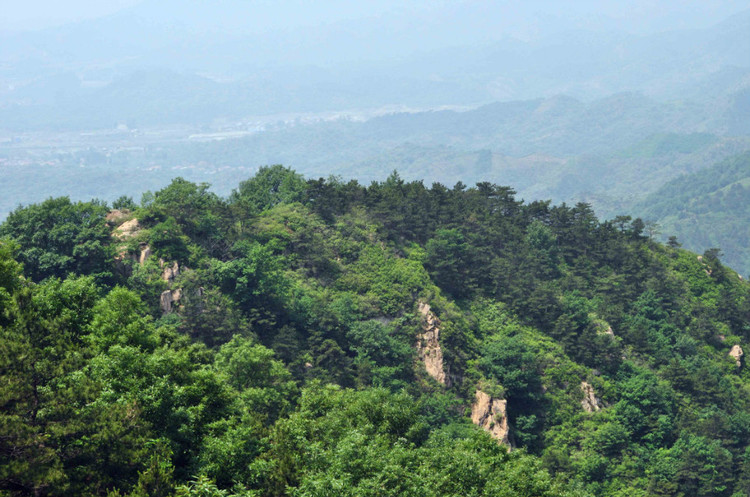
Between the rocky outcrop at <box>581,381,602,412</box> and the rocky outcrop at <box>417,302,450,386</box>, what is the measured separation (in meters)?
9.09

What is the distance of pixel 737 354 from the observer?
53906 millimetres

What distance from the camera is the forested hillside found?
2083 cm

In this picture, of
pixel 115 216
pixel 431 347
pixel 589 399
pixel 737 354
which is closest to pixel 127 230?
pixel 115 216

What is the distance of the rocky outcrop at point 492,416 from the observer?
41.3m

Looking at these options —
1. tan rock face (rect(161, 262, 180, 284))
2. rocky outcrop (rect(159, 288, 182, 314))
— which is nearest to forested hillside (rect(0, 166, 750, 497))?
rocky outcrop (rect(159, 288, 182, 314))

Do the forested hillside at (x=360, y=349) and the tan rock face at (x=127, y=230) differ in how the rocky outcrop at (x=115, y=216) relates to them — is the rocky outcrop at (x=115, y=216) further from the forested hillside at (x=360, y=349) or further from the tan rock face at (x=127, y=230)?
the tan rock face at (x=127, y=230)

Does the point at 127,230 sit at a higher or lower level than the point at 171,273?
higher

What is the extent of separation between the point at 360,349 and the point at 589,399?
1539 cm

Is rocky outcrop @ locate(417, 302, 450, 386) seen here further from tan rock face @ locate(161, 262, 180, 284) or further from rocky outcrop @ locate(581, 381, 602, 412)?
tan rock face @ locate(161, 262, 180, 284)

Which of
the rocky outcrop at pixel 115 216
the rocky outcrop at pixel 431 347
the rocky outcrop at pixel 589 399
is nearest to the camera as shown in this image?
the rocky outcrop at pixel 431 347

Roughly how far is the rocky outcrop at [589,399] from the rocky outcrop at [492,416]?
6.08 metres

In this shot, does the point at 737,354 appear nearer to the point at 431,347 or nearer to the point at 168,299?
the point at 431,347

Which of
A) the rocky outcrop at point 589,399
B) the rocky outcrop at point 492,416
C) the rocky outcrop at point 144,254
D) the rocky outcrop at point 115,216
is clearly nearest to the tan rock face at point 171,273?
the rocky outcrop at point 144,254

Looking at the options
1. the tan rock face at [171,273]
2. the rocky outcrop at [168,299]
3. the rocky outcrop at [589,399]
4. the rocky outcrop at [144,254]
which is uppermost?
the rocky outcrop at [144,254]
